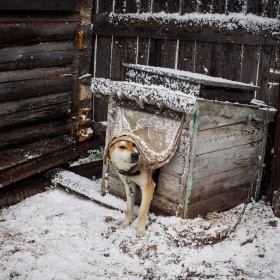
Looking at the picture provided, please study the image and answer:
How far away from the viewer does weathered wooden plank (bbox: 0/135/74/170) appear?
550cm

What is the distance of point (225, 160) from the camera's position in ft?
Answer: 13.4

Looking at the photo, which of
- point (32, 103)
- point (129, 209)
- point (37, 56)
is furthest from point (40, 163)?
point (129, 209)

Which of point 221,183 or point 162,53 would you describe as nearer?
point 221,183

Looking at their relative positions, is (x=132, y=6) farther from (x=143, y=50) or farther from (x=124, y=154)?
(x=124, y=154)

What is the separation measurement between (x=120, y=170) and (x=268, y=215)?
1683mm

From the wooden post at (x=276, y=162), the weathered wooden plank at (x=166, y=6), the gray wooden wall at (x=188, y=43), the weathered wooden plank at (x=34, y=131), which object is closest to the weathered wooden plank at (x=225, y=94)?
the wooden post at (x=276, y=162)

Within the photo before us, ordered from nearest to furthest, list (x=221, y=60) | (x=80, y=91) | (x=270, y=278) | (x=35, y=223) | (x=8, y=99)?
1. (x=270, y=278)
2. (x=35, y=223)
3. (x=221, y=60)
4. (x=8, y=99)
5. (x=80, y=91)

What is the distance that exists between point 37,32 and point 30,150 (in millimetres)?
1578

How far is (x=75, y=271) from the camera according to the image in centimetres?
326

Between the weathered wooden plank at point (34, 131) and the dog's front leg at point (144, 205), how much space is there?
246cm

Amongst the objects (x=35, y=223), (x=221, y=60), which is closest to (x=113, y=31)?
(x=221, y=60)

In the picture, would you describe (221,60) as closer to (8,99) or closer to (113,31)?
(113,31)

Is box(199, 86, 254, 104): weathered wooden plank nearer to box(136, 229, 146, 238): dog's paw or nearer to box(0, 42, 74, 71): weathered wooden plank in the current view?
box(136, 229, 146, 238): dog's paw

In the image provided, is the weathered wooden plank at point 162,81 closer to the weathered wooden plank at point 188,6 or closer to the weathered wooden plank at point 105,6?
the weathered wooden plank at point 188,6
